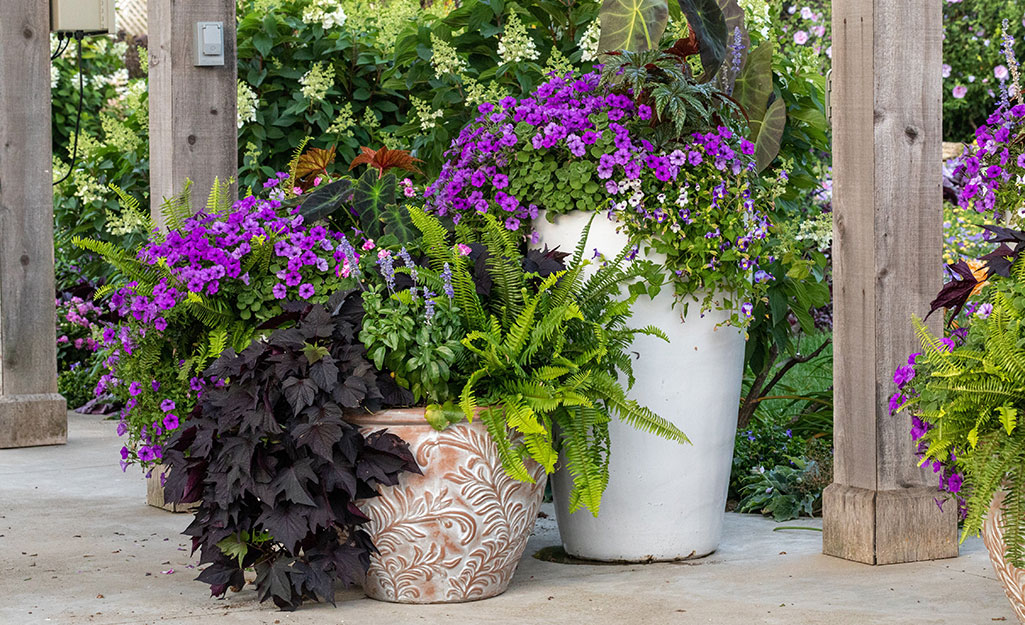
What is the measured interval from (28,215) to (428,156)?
1955 mm

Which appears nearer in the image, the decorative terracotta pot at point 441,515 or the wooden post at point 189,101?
the decorative terracotta pot at point 441,515

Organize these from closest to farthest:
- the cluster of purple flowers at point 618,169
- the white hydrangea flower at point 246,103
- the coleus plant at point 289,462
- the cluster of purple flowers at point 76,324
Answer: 1. the coleus plant at point 289,462
2. the cluster of purple flowers at point 618,169
3. the white hydrangea flower at point 246,103
4. the cluster of purple flowers at point 76,324

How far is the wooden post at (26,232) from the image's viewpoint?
5.16 meters

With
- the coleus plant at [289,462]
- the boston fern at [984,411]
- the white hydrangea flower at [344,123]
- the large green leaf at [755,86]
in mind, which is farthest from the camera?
the white hydrangea flower at [344,123]

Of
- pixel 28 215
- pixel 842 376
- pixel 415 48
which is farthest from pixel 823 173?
pixel 28 215

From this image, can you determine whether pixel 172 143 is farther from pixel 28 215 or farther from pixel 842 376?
pixel 842 376

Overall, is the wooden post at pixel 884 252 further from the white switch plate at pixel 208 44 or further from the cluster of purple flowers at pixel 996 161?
the white switch plate at pixel 208 44

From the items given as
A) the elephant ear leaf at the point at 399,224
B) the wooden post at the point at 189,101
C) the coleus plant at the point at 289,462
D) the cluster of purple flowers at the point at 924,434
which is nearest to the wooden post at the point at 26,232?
the wooden post at the point at 189,101

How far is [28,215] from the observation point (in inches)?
205

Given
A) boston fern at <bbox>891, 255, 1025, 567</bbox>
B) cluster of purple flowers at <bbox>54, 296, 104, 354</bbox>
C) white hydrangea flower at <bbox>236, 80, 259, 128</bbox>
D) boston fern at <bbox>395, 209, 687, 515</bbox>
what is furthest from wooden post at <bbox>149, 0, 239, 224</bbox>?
cluster of purple flowers at <bbox>54, 296, 104, 354</bbox>

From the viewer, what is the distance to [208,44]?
388 centimetres

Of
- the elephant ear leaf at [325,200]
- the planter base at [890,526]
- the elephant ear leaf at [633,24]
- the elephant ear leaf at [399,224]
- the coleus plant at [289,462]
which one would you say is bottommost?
the planter base at [890,526]

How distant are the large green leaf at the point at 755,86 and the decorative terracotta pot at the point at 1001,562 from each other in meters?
1.54

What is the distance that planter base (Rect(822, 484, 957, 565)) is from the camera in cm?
304
